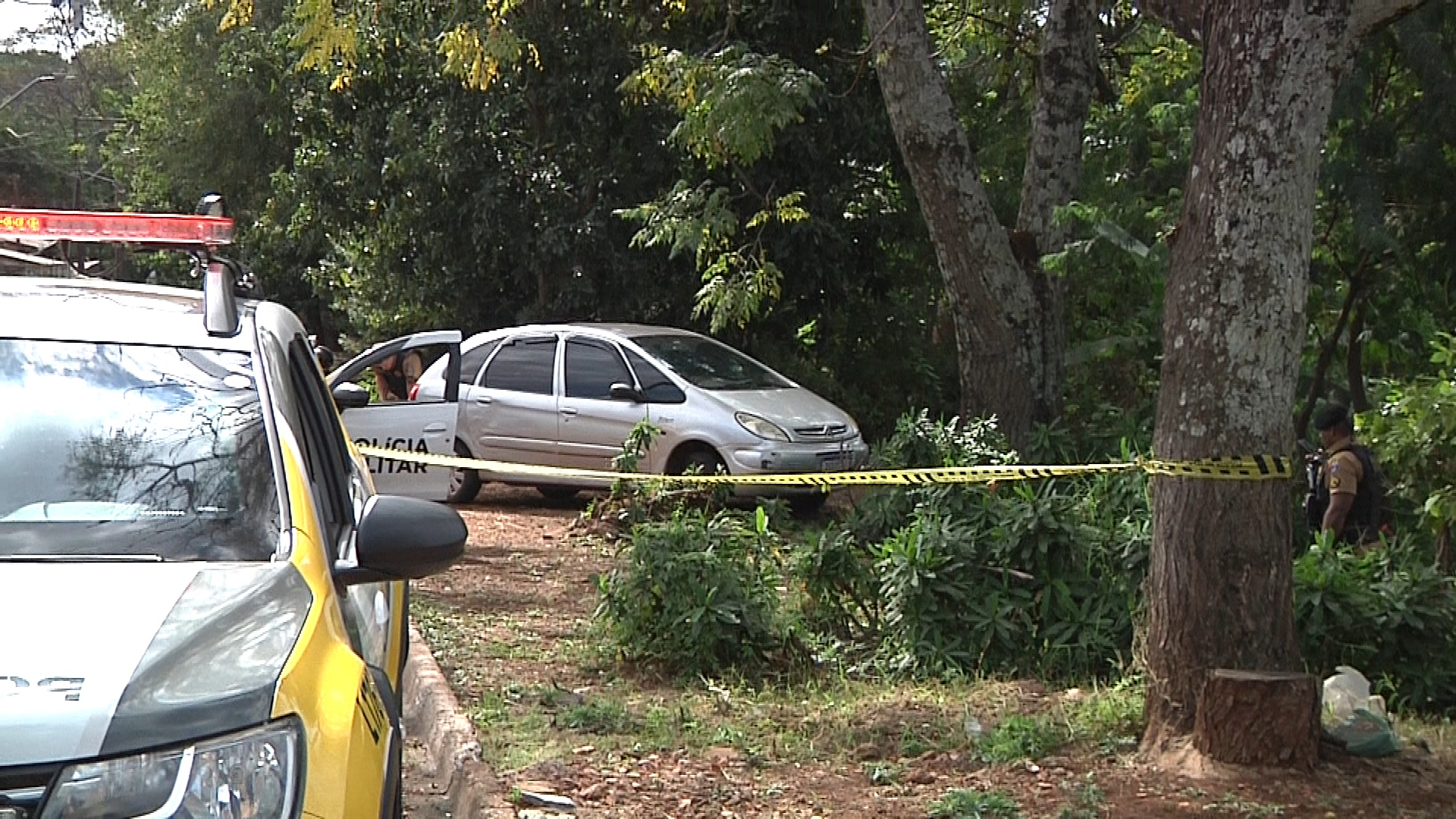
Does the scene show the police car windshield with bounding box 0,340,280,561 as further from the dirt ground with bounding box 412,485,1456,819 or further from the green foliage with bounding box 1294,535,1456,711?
the green foliage with bounding box 1294,535,1456,711

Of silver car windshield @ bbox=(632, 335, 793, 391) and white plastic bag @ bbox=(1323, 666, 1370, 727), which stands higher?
silver car windshield @ bbox=(632, 335, 793, 391)

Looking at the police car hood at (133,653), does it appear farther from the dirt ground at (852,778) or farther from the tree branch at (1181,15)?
the tree branch at (1181,15)

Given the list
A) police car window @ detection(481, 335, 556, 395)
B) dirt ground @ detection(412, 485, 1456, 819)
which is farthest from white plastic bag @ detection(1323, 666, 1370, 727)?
police car window @ detection(481, 335, 556, 395)

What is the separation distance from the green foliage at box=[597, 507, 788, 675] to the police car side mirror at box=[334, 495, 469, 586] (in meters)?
3.62

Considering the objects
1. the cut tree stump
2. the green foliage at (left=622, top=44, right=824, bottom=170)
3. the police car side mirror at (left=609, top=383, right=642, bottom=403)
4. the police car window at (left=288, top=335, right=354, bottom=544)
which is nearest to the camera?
the police car window at (left=288, top=335, right=354, bottom=544)

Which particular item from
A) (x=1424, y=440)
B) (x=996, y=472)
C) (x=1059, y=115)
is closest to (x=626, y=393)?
(x=1059, y=115)

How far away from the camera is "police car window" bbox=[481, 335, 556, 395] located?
44.9ft

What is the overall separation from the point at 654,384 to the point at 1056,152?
11.6 ft

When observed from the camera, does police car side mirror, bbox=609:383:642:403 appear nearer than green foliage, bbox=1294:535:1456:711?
No

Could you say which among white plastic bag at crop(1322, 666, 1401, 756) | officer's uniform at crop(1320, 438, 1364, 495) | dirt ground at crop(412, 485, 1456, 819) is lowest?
dirt ground at crop(412, 485, 1456, 819)

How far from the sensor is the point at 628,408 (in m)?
13.1

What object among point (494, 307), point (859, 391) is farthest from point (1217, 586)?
point (494, 307)

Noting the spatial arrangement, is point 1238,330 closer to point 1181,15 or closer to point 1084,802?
point 1181,15

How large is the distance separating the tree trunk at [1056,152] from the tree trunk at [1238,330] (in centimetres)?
611
